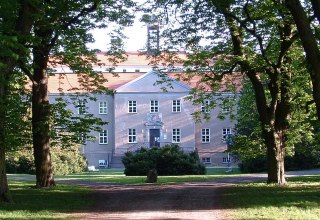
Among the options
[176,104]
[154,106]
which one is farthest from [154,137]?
[176,104]

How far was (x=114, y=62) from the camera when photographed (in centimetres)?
2514

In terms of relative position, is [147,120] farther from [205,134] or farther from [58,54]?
[58,54]

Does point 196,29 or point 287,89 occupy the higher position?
point 196,29

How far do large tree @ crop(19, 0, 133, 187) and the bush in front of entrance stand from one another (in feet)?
50.4

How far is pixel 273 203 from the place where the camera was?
14352 millimetres

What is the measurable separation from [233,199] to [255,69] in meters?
6.86

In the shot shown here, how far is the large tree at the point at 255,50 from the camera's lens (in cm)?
1980

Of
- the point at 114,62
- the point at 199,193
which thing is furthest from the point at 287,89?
the point at 114,62

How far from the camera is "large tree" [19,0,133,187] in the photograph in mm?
19438

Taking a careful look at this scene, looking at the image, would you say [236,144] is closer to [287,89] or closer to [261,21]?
[287,89]

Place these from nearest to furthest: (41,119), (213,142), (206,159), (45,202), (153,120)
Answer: (45,202)
(41,119)
(153,120)
(206,159)
(213,142)

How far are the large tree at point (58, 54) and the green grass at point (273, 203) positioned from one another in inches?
304

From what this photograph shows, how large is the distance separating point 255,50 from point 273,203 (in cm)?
942

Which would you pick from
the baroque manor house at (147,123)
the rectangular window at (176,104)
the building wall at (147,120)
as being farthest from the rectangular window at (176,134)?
the rectangular window at (176,104)
